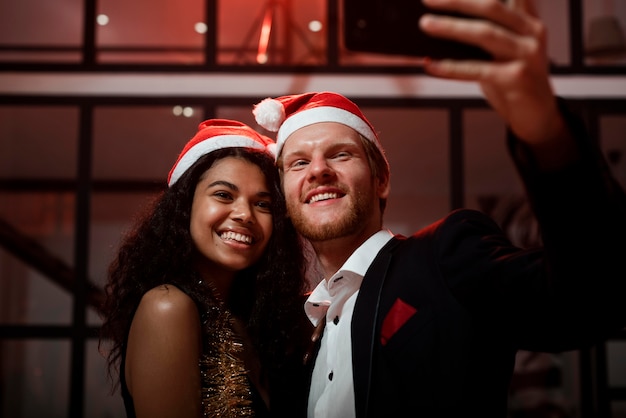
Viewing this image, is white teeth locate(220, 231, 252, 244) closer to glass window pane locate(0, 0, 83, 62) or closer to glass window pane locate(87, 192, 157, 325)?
glass window pane locate(87, 192, 157, 325)

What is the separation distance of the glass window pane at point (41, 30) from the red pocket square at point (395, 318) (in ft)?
12.2

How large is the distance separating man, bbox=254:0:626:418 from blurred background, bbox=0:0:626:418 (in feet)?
8.08

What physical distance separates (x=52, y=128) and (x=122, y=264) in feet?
9.16

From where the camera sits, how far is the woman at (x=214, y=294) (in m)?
1.61

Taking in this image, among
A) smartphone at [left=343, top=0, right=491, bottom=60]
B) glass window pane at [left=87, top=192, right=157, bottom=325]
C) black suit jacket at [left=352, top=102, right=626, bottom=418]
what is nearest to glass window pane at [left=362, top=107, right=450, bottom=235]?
glass window pane at [left=87, top=192, right=157, bottom=325]

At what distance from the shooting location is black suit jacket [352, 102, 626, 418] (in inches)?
34.7

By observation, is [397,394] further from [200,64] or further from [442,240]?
[200,64]

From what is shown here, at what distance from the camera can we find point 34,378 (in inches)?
167

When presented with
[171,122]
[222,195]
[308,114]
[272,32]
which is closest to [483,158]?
[272,32]

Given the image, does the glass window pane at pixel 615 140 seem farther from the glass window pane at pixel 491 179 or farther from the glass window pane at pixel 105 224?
the glass window pane at pixel 105 224

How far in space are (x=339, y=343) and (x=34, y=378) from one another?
341 centimetres

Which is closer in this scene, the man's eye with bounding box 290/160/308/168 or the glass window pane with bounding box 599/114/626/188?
the man's eye with bounding box 290/160/308/168

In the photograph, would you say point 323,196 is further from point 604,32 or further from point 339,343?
point 604,32

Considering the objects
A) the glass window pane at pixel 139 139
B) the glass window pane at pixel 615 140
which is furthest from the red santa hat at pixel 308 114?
the glass window pane at pixel 615 140
